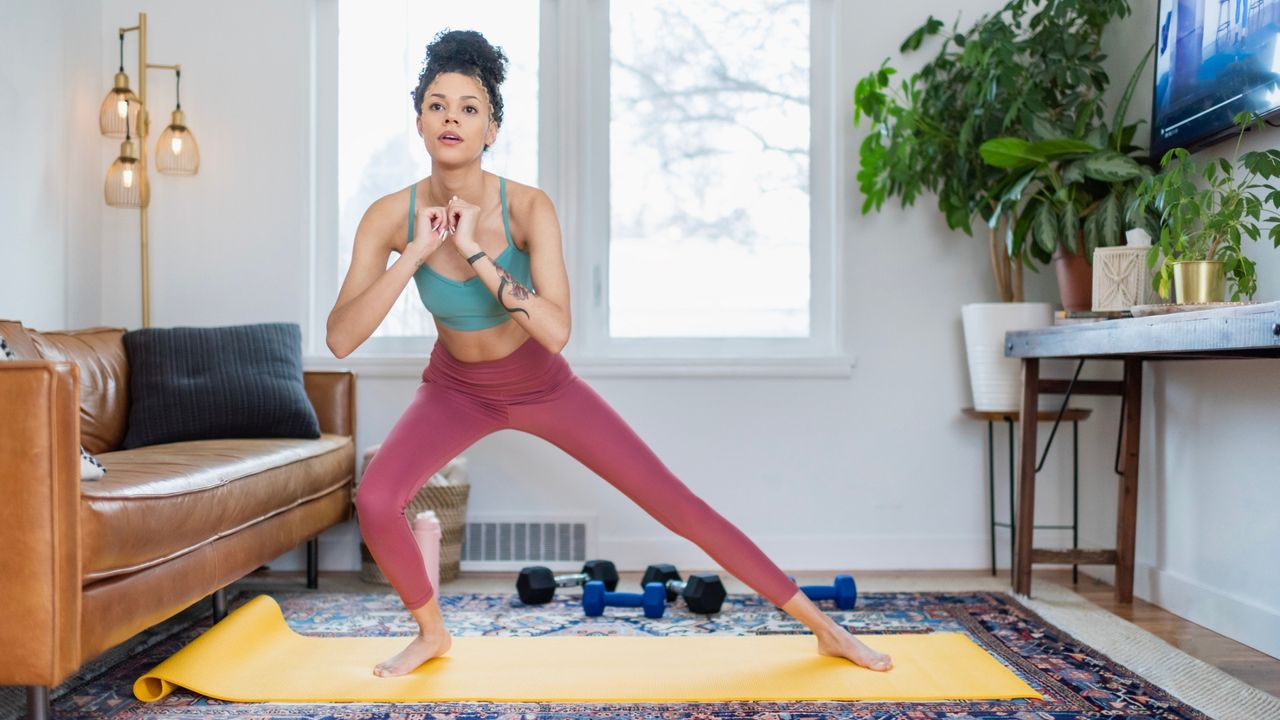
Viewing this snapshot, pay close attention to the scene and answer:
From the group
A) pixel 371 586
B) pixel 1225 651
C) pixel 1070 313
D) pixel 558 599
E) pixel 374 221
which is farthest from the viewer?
pixel 371 586

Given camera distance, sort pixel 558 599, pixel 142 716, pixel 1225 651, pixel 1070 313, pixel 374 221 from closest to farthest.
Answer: pixel 142 716 < pixel 374 221 < pixel 1225 651 < pixel 1070 313 < pixel 558 599

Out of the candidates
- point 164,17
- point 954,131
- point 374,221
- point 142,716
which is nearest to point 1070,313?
point 954,131

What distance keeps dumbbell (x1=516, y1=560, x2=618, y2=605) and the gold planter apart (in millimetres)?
1764

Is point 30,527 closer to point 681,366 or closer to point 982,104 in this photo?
point 681,366

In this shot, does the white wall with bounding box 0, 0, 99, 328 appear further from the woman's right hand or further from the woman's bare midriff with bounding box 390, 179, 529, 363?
the woman's right hand

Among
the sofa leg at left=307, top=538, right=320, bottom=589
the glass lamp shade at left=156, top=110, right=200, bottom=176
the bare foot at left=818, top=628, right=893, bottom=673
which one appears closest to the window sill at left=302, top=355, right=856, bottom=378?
the sofa leg at left=307, top=538, right=320, bottom=589

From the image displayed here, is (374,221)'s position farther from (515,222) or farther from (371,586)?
(371,586)

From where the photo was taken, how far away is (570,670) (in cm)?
229

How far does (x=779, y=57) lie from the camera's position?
3.80 m

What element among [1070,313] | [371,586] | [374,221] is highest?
[374,221]

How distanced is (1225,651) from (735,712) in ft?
4.54

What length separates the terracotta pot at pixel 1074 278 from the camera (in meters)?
3.13

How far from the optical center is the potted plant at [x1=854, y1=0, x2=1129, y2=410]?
3.21 m

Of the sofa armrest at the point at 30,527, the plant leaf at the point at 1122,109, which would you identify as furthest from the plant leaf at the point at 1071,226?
the sofa armrest at the point at 30,527
